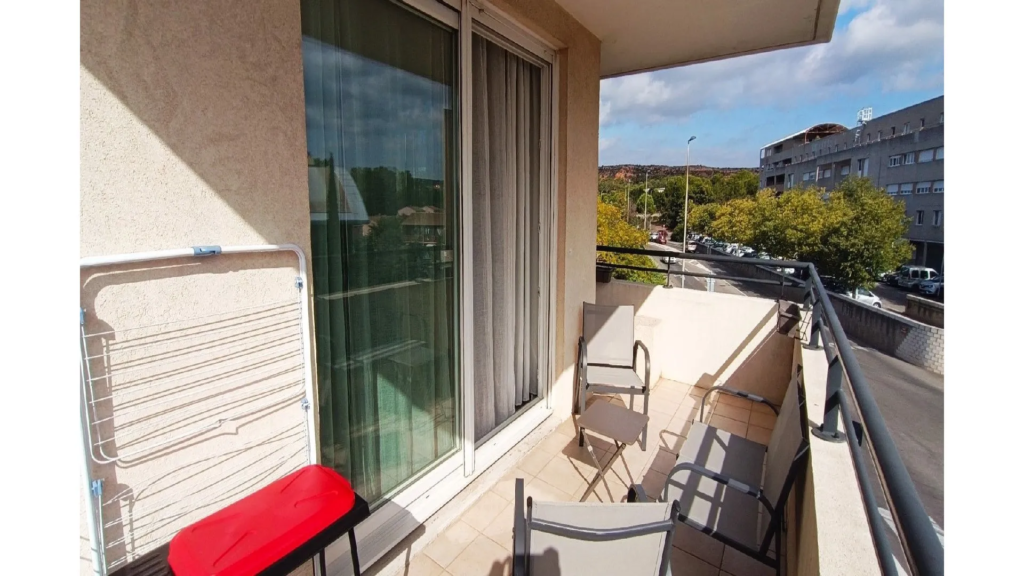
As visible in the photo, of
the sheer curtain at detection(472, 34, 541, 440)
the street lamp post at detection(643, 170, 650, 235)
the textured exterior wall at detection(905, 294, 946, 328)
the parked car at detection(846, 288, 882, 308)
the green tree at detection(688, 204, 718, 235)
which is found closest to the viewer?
the sheer curtain at detection(472, 34, 541, 440)

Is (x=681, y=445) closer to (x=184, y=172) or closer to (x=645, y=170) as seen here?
(x=184, y=172)

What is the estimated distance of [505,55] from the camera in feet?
7.91

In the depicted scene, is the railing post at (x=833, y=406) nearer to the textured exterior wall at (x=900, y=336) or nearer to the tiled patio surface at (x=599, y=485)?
the tiled patio surface at (x=599, y=485)

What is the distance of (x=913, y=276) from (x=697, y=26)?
35.6 meters

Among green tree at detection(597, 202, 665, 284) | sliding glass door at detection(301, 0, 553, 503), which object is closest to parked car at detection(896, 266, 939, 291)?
green tree at detection(597, 202, 665, 284)

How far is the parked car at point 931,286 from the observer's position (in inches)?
1006

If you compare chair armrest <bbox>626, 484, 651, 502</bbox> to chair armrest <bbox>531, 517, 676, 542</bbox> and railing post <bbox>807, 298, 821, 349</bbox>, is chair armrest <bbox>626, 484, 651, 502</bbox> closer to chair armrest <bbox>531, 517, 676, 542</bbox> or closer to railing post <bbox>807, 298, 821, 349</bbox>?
chair armrest <bbox>531, 517, 676, 542</bbox>

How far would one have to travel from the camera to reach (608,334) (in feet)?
10.9

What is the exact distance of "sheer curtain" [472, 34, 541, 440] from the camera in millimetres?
2287

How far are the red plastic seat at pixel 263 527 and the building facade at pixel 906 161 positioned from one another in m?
36.9

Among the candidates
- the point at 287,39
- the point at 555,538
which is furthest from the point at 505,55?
the point at 555,538

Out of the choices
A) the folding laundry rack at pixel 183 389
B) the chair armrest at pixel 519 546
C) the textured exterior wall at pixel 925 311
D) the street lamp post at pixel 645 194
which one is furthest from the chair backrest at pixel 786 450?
the street lamp post at pixel 645 194

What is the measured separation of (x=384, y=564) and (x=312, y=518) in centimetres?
83
